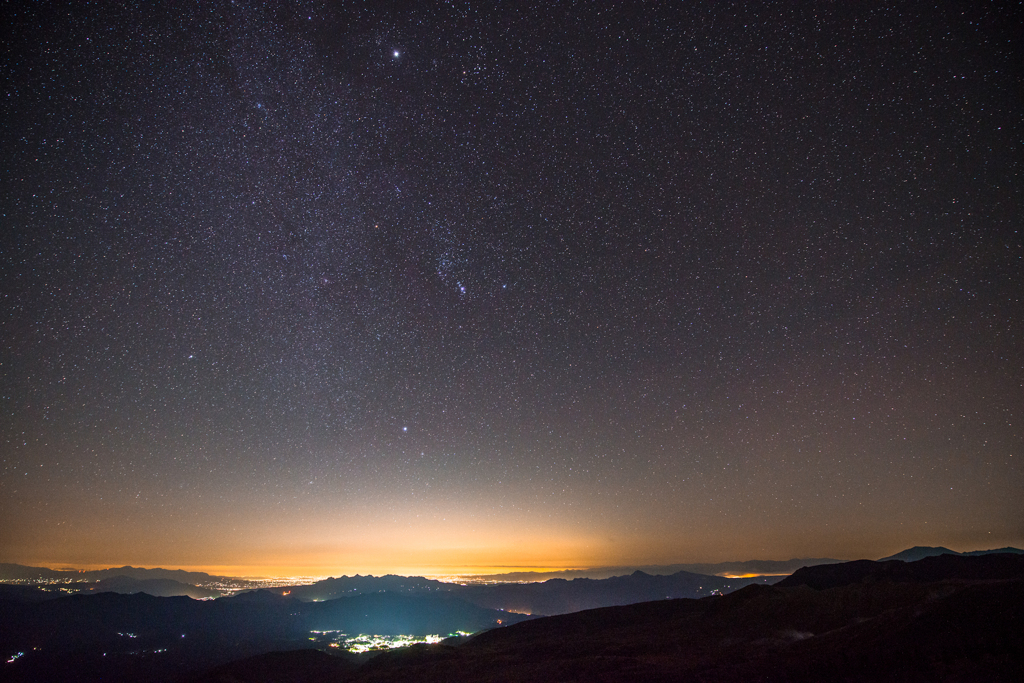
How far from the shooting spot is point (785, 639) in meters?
47.2

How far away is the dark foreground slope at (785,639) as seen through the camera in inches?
1246

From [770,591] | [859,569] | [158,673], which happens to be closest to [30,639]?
[158,673]

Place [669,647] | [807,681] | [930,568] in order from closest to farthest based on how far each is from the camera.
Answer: [807,681] < [669,647] < [930,568]

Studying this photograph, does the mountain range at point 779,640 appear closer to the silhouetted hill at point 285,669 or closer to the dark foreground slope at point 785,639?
the dark foreground slope at point 785,639

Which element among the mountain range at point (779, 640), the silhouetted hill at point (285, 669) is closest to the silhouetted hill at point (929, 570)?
the mountain range at point (779, 640)

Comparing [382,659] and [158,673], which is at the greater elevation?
[382,659]

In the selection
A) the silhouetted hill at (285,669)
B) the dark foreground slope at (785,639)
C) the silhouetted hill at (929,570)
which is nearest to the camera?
the dark foreground slope at (785,639)

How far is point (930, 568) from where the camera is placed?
61.1m

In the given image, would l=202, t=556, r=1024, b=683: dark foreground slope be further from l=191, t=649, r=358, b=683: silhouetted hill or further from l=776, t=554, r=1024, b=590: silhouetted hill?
l=191, t=649, r=358, b=683: silhouetted hill

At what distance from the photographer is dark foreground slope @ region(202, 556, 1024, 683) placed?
3166 centimetres

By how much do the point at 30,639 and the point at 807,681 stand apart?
242 meters

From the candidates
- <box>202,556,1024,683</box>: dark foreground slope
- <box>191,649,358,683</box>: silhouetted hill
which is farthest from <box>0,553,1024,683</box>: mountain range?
<box>191,649,358,683</box>: silhouetted hill

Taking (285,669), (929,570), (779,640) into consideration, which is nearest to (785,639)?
(779,640)

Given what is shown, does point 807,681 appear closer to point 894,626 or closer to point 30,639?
point 894,626
